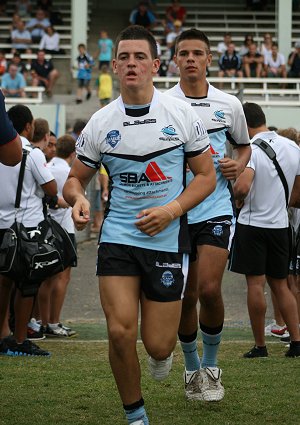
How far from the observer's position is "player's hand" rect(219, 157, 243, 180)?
7.30 m

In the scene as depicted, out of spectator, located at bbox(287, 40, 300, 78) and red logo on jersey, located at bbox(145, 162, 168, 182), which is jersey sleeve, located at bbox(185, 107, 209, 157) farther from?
spectator, located at bbox(287, 40, 300, 78)

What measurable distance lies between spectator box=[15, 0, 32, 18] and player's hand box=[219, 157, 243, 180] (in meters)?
28.0

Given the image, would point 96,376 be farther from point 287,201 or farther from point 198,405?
point 287,201

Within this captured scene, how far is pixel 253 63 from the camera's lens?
99.1ft

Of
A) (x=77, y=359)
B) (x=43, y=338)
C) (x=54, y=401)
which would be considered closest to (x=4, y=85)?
(x=43, y=338)

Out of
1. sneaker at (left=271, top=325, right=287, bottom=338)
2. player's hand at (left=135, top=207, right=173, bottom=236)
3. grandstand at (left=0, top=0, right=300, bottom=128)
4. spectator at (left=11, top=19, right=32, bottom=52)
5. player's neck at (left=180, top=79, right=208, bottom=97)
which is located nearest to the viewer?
player's hand at (left=135, top=207, right=173, bottom=236)

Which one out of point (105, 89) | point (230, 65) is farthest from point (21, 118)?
point (230, 65)

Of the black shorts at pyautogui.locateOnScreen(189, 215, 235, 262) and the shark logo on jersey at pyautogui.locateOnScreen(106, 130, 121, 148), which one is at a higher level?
the shark logo on jersey at pyautogui.locateOnScreen(106, 130, 121, 148)

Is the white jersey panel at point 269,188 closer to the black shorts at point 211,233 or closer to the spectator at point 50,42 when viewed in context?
the black shorts at point 211,233

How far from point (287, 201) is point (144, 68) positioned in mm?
3720

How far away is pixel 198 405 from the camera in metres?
7.15

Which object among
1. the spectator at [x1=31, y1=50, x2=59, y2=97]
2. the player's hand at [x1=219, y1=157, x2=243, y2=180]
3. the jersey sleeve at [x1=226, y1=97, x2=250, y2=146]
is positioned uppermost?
the jersey sleeve at [x1=226, y1=97, x2=250, y2=146]

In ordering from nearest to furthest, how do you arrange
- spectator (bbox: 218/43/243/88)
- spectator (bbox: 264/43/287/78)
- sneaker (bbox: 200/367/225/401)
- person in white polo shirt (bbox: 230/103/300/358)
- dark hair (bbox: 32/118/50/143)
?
1. sneaker (bbox: 200/367/225/401)
2. person in white polo shirt (bbox: 230/103/300/358)
3. dark hair (bbox: 32/118/50/143)
4. spectator (bbox: 218/43/243/88)
5. spectator (bbox: 264/43/287/78)

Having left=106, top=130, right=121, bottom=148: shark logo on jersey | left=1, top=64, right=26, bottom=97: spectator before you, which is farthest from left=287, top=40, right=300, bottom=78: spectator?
left=106, top=130, right=121, bottom=148: shark logo on jersey
